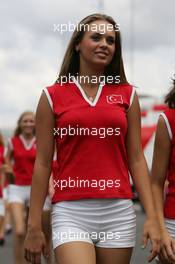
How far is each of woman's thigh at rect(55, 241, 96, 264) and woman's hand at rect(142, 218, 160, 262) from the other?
0.93ft

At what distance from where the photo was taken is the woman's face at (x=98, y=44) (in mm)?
4414

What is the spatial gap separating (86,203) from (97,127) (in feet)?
1.34

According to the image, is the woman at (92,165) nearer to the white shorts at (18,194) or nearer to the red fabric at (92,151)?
the red fabric at (92,151)

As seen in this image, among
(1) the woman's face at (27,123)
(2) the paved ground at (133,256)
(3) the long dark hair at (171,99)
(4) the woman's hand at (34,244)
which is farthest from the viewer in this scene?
(2) the paved ground at (133,256)

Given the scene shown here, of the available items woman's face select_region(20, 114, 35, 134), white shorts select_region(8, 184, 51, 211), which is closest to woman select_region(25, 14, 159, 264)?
white shorts select_region(8, 184, 51, 211)

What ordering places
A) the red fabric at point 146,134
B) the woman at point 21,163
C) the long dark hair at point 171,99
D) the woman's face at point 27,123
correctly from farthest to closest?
the red fabric at point 146,134 → the woman's face at point 27,123 → the woman at point 21,163 → the long dark hair at point 171,99

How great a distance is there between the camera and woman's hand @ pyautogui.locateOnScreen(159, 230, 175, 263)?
13.9ft

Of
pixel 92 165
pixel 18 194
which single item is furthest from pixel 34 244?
pixel 18 194

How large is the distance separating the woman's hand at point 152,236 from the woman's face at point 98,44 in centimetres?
91

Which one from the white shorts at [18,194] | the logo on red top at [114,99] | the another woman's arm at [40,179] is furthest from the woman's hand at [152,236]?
the white shorts at [18,194]

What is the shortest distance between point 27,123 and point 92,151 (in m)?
5.10

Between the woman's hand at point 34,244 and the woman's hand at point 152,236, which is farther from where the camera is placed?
the woman's hand at point 34,244

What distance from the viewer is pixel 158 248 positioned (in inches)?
164

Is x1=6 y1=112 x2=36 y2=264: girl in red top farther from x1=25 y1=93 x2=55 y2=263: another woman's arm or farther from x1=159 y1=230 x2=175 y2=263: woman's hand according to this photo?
x1=159 y1=230 x2=175 y2=263: woman's hand
